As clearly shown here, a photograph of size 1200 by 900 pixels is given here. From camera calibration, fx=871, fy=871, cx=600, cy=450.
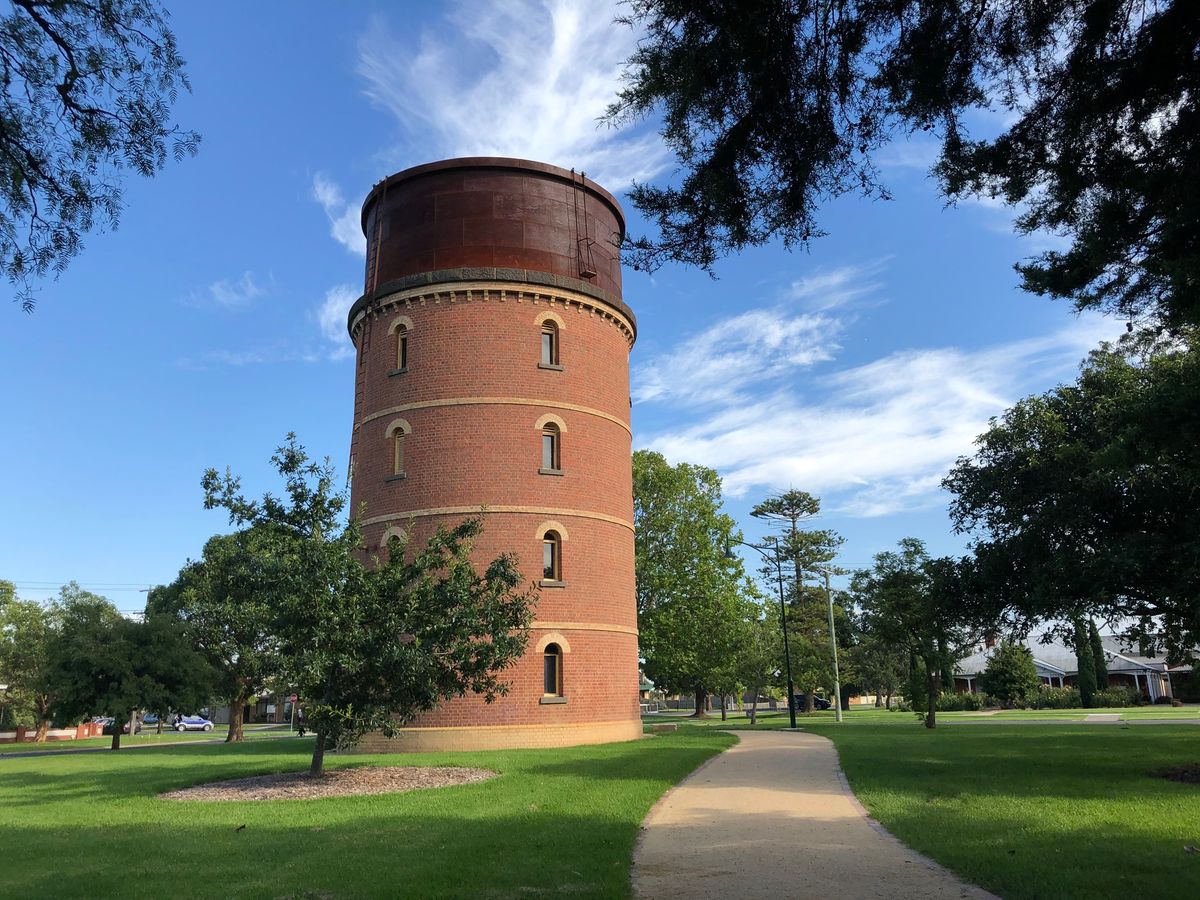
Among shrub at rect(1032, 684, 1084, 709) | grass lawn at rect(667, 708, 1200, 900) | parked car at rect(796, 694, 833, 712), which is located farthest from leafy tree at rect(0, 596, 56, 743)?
shrub at rect(1032, 684, 1084, 709)

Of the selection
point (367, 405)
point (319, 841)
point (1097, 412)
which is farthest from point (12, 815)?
point (1097, 412)

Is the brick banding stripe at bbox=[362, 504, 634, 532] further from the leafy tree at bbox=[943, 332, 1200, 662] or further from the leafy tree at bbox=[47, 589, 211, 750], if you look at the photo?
the leafy tree at bbox=[47, 589, 211, 750]

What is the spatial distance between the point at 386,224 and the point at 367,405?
5.75m

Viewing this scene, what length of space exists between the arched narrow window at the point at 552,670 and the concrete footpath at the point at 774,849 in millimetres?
9498

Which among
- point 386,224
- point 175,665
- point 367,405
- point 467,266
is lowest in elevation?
point 175,665

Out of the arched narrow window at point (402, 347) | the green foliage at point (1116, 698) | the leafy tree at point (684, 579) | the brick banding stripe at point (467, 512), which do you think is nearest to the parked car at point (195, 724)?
the leafy tree at point (684, 579)

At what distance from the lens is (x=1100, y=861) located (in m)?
7.82

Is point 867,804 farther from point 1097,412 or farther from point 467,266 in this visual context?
point 467,266

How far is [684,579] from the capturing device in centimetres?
4225

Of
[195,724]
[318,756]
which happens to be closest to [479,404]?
[318,756]

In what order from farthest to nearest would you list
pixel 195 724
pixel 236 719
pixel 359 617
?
pixel 195 724
pixel 236 719
pixel 359 617

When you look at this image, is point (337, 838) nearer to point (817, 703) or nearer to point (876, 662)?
point (876, 662)

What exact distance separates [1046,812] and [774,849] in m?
4.01

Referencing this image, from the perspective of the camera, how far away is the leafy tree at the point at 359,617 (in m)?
14.6
